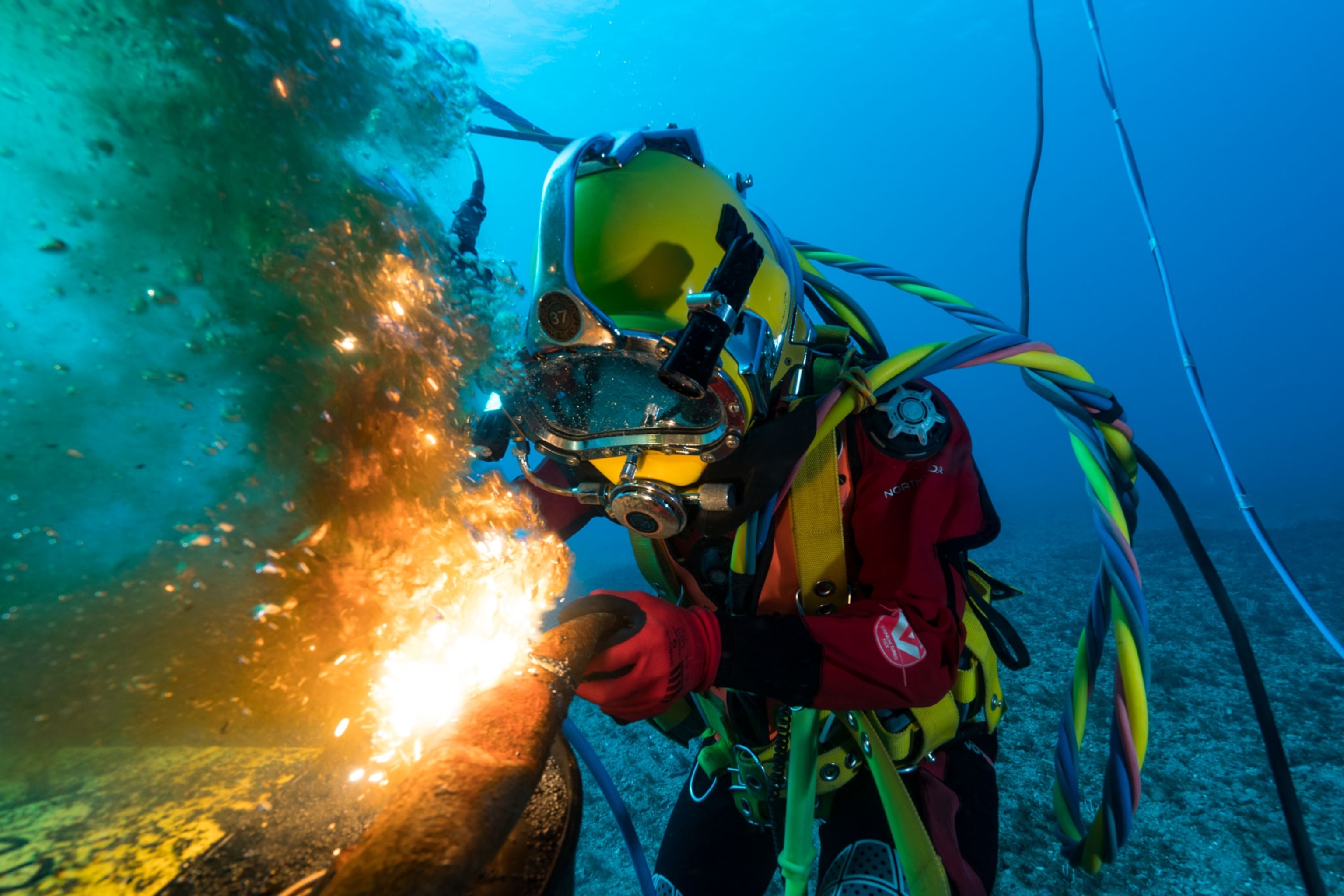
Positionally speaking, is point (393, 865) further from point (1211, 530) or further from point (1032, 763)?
point (1211, 530)

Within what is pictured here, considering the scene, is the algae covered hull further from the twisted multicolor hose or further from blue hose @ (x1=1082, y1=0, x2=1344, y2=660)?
blue hose @ (x1=1082, y1=0, x2=1344, y2=660)

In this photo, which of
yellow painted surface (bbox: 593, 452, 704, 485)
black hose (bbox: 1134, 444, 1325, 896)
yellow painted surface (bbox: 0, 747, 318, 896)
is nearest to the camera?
yellow painted surface (bbox: 0, 747, 318, 896)

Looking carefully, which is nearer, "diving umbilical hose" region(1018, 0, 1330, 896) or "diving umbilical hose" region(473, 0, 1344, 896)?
"diving umbilical hose" region(1018, 0, 1330, 896)

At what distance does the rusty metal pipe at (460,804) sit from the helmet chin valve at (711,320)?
1.01 metres

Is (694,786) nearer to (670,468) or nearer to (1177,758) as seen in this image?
(670,468)

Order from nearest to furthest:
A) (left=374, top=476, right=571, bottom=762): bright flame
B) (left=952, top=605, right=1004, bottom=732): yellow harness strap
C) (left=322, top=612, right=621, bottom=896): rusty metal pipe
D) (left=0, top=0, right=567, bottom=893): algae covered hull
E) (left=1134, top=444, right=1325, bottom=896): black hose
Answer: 1. (left=322, top=612, right=621, bottom=896): rusty metal pipe
2. (left=0, top=0, right=567, bottom=893): algae covered hull
3. (left=374, top=476, right=571, bottom=762): bright flame
4. (left=1134, top=444, right=1325, bottom=896): black hose
5. (left=952, top=605, right=1004, bottom=732): yellow harness strap

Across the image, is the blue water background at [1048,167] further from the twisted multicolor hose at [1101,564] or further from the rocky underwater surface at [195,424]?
the rocky underwater surface at [195,424]

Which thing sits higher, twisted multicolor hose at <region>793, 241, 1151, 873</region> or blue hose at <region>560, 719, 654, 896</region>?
twisted multicolor hose at <region>793, 241, 1151, 873</region>

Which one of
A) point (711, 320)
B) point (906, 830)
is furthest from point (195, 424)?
point (906, 830)

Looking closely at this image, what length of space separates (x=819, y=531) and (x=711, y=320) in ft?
3.10

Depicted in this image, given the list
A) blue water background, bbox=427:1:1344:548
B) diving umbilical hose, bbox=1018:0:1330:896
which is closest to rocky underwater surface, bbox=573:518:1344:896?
diving umbilical hose, bbox=1018:0:1330:896

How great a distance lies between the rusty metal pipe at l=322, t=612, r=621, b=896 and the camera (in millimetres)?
467

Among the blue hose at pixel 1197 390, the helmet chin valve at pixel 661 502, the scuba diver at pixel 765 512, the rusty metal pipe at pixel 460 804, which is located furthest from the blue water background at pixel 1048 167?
the rusty metal pipe at pixel 460 804

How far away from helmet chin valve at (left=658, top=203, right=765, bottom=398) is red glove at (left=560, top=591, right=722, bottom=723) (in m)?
0.68
